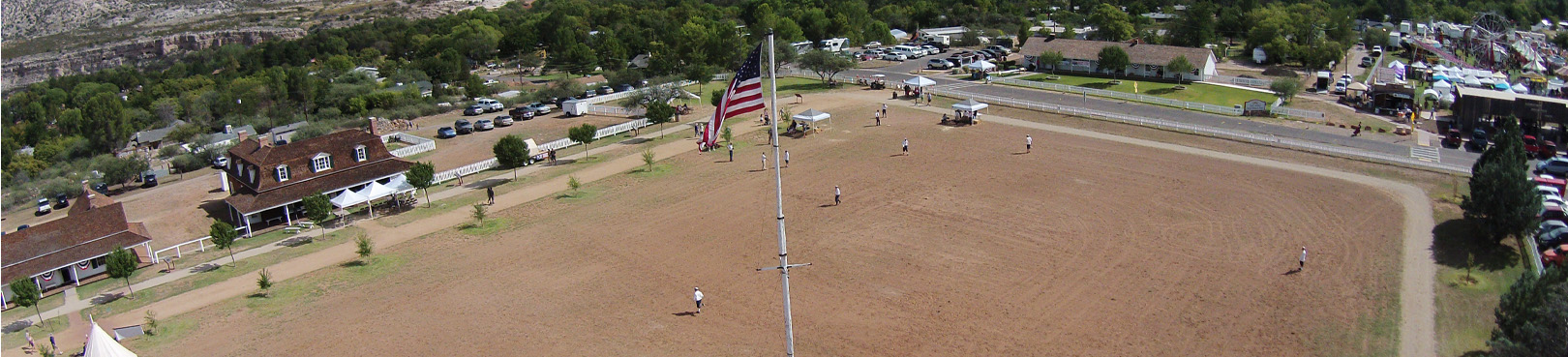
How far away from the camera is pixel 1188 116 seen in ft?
171

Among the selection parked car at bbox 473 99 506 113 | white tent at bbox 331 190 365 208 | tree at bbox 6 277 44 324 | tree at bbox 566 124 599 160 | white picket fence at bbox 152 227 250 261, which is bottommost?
white picket fence at bbox 152 227 250 261

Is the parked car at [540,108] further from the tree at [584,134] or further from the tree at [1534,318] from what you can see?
the tree at [1534,318]

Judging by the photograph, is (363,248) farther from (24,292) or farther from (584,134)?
(584,134)

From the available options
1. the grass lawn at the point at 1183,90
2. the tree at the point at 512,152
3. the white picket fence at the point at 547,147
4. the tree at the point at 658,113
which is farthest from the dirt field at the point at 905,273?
the grass lawn at the point at 1183,90

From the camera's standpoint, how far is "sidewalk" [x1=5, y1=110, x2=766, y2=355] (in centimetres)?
2791

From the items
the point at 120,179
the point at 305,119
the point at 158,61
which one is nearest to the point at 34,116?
the point at 305,119

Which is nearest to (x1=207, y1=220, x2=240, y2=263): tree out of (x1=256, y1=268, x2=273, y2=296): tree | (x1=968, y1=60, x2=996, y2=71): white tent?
(x1=256, y1=268, x2=273, y2=296): tree

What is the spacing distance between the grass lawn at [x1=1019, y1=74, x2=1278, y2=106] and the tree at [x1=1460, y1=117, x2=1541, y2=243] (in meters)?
28.4

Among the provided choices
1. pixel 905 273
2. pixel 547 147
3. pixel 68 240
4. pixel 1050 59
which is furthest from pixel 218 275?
pixel 1050 59

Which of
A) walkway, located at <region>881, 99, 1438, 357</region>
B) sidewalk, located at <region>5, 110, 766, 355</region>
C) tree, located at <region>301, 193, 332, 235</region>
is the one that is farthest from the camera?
tree, located at <region>301, 193, 332, 235</region>

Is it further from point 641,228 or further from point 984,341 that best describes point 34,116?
point 984,341

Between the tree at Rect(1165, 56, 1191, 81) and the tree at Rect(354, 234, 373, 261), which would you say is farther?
the tree at Rect(1165, 56, 1191, 81)

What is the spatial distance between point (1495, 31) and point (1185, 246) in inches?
2929

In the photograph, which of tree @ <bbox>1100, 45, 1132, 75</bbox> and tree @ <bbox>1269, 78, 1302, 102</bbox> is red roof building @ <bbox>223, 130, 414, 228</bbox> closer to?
tree @ <bbox>1100, 45, 1132, 75</bbox>
